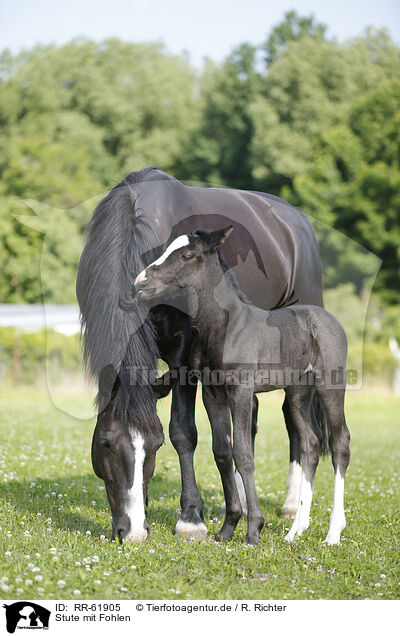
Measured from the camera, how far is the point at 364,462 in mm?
11656

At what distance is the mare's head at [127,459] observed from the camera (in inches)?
195

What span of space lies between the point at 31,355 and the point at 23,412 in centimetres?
813

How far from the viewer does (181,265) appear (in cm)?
518

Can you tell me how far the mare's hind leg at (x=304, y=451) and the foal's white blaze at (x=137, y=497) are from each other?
1.41 metres

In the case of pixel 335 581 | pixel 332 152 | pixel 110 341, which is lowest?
pixel 335 581

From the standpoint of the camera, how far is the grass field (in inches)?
173

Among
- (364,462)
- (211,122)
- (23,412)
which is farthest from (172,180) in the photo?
(211,122)

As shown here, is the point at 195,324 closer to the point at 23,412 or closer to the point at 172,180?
the point at 172,180

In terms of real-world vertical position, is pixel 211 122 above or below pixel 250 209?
above

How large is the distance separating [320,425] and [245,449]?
1986mm

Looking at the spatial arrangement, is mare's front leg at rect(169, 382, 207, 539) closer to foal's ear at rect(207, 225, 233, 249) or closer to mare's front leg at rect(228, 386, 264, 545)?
mare's front leg at rect(228, 386, 264, 545)

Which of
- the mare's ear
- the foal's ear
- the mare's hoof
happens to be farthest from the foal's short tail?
the foal's ear

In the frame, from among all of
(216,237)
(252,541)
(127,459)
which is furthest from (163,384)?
(252,541)

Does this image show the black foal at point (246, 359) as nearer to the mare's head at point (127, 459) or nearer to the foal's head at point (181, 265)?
the foal's head at point (181, 265)
